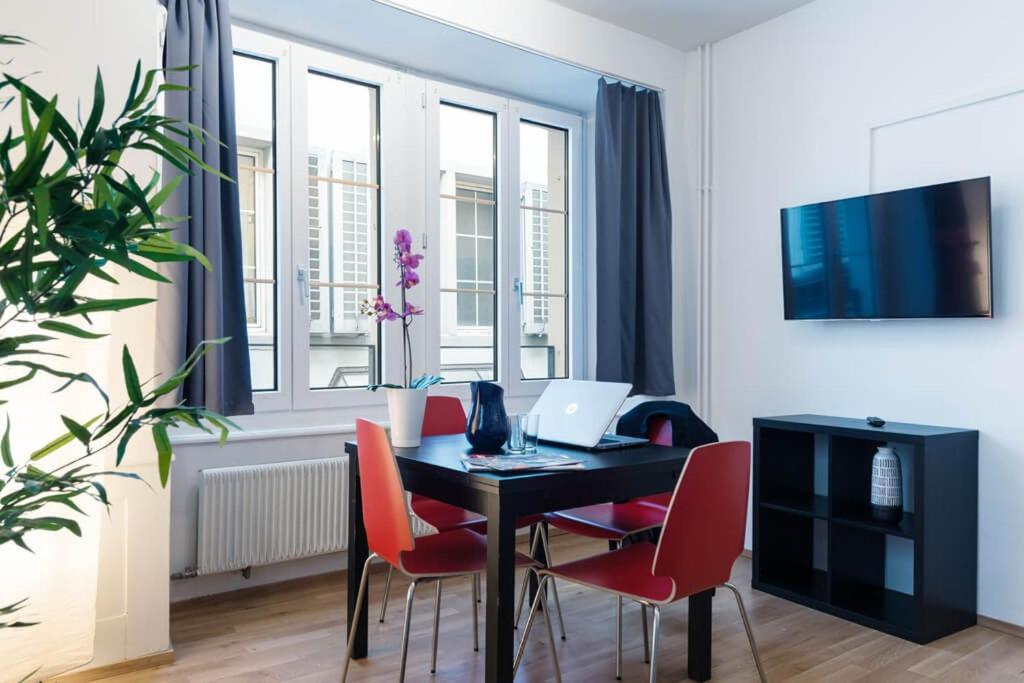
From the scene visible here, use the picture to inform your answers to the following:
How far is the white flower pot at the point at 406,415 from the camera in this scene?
2619 mm

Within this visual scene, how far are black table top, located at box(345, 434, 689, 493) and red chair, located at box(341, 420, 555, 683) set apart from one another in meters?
0.13

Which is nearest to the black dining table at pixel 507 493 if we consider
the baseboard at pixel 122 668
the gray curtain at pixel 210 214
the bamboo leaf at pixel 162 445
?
the baseboard at pixel 122 668

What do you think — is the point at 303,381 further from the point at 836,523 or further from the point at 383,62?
the point at 836,523

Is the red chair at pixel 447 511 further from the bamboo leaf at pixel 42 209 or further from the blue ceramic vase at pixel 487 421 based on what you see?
the bamboo leaf at pixel 42 209

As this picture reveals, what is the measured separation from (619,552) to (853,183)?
92.2 inches

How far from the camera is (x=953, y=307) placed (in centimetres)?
314

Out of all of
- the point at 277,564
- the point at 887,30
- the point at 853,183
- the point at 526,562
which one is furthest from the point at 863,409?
the point at 277,564

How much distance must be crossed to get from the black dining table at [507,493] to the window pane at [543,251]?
74.2 inches

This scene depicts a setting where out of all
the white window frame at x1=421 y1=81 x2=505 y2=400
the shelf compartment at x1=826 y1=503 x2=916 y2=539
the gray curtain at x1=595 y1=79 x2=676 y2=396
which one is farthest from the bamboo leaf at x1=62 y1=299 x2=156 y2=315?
the gray curtain at x1=595 y1=79 x2=676 y2=396

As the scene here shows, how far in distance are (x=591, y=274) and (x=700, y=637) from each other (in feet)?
8.46

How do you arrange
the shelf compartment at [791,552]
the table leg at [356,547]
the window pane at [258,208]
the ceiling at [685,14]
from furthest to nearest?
the ceiling at [685,14], the window pane at [258,208], the shelf compartment at [791,552], the table leg at [356,547]

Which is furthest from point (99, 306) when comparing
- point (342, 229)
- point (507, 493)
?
point (342, 229)

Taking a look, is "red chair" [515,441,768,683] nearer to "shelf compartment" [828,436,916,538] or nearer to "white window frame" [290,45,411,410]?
"shelf compartment" [828,436,916,538]

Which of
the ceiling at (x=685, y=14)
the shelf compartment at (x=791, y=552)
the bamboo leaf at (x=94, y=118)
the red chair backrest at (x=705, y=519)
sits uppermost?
the ceiling at (x=685, y=14)
